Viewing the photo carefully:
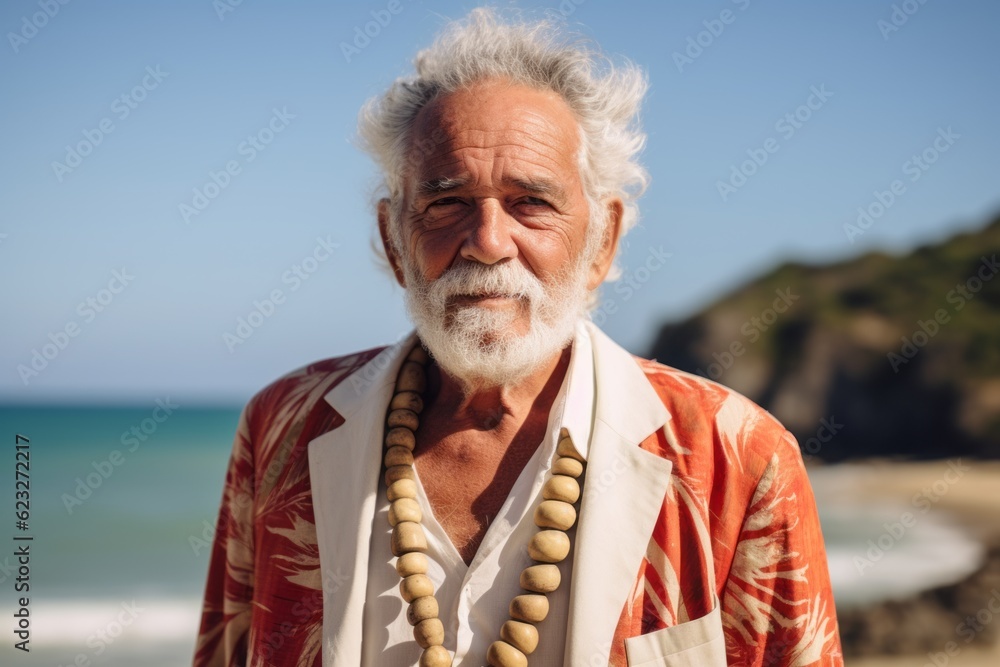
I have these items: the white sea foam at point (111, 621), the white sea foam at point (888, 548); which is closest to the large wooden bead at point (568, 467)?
the white sea foam at point (888, 548)

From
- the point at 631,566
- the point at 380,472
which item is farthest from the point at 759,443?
the point at 380,472

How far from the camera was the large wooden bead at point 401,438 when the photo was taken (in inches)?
83.2

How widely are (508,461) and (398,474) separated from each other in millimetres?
275

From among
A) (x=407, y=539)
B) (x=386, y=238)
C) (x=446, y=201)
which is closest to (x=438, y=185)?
(x=446, y=201)

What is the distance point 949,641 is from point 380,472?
6.59m

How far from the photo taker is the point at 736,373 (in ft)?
65.9

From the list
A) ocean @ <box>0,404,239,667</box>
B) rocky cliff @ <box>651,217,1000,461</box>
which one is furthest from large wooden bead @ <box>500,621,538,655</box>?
rocky cliff @ <box>651,217,1000,461</box>

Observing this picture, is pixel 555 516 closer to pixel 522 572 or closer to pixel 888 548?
pixel 522 572

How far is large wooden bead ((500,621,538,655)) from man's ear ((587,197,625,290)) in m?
0.92

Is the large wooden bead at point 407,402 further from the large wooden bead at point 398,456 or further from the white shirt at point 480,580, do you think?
the white shirt at point 480,580

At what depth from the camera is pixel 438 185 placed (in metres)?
2.04

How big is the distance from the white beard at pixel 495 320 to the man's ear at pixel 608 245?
144mm

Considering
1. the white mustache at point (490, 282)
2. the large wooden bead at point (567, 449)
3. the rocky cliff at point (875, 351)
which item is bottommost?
the large wooden bead at point (567, 449)

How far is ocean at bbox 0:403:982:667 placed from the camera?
28.1ft
